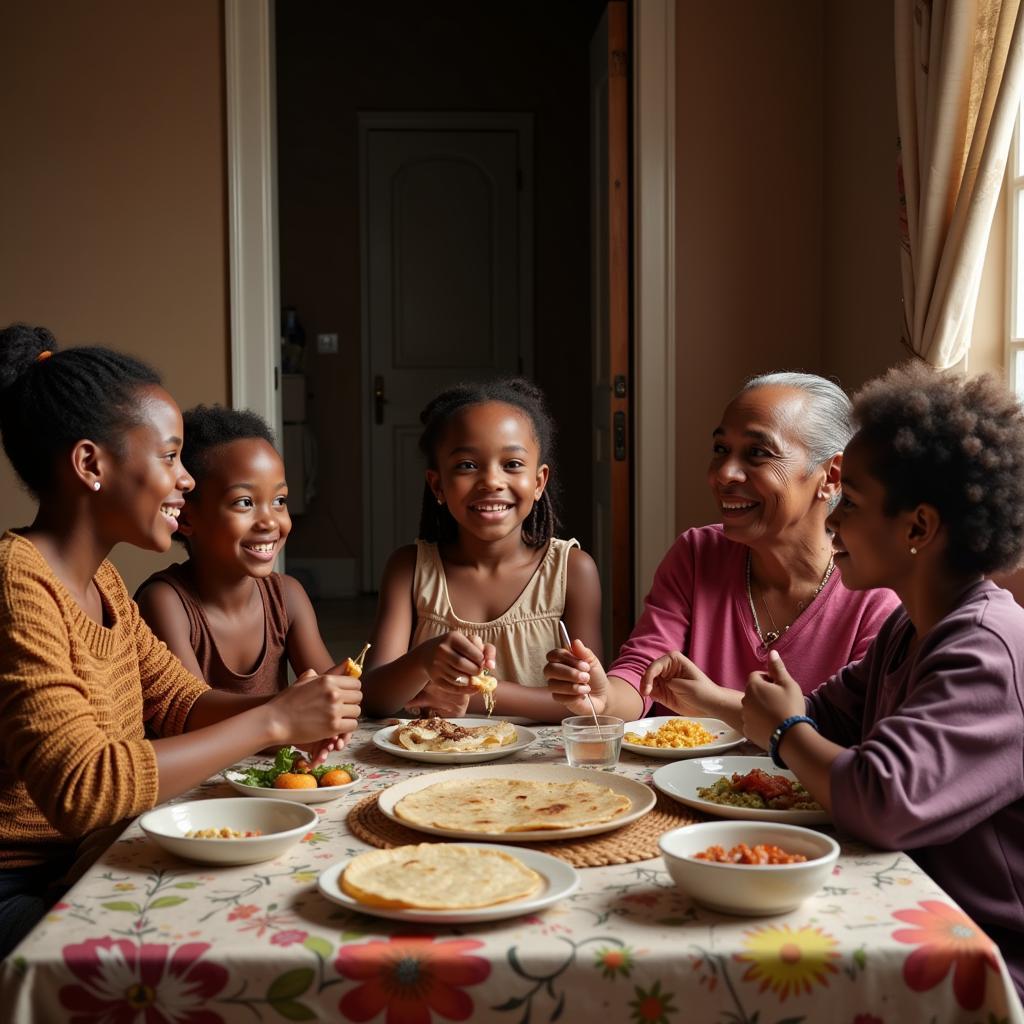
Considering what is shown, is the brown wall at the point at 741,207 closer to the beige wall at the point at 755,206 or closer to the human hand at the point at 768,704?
the beige wall at the point at 755,206

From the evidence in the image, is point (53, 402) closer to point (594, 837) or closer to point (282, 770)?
point (282, 770)

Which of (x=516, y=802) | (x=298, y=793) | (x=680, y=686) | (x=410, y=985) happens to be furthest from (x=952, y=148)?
(x=410, y=985)

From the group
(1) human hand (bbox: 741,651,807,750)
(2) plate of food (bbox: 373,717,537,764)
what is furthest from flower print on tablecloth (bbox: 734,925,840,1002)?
(2) plate of food (bbox: 373,717,537,764)

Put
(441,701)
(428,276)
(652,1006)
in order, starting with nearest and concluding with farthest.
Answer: (652,1006), (441,701), (428,276)

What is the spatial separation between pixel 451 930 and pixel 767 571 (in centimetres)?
125

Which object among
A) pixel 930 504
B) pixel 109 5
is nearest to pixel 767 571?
pixel 930 504

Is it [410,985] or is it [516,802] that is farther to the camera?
[516,802]

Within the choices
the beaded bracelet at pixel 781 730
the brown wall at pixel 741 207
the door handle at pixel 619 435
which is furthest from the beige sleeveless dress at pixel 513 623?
the brown wall at pixel 741 207

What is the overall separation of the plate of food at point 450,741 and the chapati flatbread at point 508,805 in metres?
0.14

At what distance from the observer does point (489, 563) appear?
245 cm

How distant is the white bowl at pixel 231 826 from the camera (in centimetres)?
117

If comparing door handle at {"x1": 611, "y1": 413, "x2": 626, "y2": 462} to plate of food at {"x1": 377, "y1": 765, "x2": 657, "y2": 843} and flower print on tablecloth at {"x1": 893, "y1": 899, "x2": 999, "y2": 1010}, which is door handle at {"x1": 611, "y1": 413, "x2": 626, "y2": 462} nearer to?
plate of food at {"x1": 377, "y1": 765, "x2": 657, "y2": 843}

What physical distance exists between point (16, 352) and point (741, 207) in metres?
3.02

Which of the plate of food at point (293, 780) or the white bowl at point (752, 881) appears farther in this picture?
the plate of food at point (293, 780)
